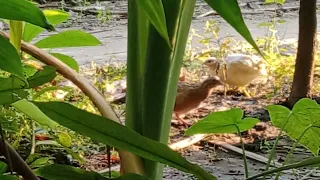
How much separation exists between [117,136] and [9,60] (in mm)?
68

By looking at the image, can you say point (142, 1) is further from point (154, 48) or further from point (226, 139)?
point (226, 139)

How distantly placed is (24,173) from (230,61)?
119 cm

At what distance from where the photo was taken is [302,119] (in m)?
0.38

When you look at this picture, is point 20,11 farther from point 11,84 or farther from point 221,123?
point 221,123

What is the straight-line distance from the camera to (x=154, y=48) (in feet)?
1.12

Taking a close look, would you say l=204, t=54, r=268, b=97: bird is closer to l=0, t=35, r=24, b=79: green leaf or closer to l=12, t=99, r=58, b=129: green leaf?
l=12, t=99, r=58, b=129: green leaf

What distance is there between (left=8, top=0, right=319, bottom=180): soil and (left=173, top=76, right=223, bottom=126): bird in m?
0.04

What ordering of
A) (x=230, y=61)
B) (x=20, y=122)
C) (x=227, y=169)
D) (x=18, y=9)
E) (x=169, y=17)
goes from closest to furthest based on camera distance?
(x=18, y=9) < (x=169, y=17) < (x=20, y=122) < (x=227, y=169) < (x=230, y=61)

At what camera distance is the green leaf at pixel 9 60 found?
0.20 meters

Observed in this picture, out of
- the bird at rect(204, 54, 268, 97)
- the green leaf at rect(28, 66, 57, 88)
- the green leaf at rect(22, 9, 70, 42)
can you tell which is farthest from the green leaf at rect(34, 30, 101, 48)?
the bird at rect(204, 54, 268, 97)

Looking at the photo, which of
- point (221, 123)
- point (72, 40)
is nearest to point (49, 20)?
point (72, 40)

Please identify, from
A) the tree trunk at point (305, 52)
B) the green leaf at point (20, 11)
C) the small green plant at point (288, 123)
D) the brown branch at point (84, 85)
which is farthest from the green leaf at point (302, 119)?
the tree trunk at point (305, 52)

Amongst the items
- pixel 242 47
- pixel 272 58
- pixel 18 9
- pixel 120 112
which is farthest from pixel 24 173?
pixel 242 47

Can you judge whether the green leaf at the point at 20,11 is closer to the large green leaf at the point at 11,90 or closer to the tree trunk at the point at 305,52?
the large green leaf at the point at 11,90
